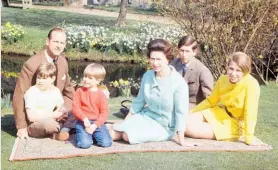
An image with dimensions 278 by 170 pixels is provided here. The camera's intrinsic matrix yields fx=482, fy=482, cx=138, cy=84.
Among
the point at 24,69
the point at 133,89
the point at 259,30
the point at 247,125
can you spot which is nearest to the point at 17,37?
the point at 133,89

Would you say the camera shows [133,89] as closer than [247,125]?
No

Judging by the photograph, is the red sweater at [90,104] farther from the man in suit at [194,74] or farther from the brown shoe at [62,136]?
the man in suit at [194,74]

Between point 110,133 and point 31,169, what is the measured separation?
0.96m

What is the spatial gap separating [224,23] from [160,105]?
4034 millimetres

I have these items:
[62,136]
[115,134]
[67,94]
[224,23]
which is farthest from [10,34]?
[115,134]

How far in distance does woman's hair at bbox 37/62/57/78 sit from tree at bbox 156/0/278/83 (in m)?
4.03

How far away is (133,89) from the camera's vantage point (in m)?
9.88

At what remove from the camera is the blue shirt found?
14.7ft

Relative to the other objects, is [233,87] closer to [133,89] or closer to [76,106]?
[76,106]

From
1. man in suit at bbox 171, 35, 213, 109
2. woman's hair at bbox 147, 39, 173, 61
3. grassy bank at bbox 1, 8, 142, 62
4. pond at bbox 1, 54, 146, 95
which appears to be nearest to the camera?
woman's hair at bbox 147, 39, 173, 61

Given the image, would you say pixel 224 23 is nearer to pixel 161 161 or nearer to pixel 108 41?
pixel 161 161

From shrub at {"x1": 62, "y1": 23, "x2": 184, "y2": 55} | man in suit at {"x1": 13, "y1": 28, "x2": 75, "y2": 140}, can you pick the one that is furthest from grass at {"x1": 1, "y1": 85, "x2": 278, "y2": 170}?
shrub at {"x1": 62, "y1": 23, "x2": 184, "y2": 55}

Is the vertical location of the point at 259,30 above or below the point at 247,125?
above

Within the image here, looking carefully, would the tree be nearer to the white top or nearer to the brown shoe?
the white top
